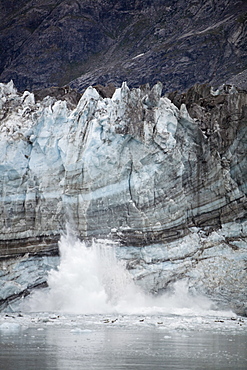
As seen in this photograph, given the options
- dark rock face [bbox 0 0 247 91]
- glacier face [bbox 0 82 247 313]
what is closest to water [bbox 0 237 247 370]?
glacier face [bbox 0 82 247 313]

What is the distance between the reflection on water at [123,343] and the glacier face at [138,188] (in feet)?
13.6

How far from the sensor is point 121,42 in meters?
126

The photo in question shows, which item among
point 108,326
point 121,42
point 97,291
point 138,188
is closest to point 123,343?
point 108,326

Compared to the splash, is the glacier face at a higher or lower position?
higher

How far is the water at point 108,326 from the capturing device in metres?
11.7

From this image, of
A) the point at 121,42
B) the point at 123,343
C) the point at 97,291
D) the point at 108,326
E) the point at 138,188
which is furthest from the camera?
the point at 121,42

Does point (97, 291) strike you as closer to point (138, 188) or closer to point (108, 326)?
point (138, 188)

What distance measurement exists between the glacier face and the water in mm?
760

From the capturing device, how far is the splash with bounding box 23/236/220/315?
2361 centimetres

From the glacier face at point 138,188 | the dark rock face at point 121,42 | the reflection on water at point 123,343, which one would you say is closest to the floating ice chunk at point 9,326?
the reflection on water at point 123,343

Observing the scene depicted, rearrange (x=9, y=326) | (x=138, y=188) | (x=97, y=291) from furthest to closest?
(x=138, y=188) → (x=97, y=291) → (x=9, y=326)

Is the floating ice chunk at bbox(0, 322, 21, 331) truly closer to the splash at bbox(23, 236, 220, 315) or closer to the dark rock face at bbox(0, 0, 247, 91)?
the splash at bbox(23, 236, 220, 315)

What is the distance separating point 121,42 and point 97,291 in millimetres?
108797

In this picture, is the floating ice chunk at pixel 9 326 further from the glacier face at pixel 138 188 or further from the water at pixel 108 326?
the glacier face at pixel 138 188
